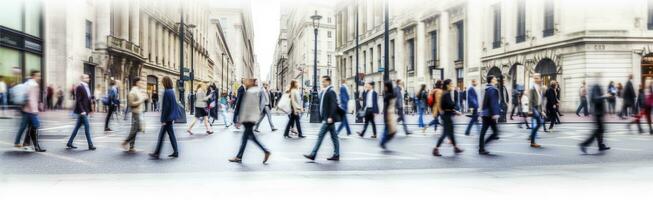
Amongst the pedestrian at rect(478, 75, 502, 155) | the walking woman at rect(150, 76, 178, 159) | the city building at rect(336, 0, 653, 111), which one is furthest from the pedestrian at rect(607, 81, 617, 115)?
the walking woman at rect(150, 76, 178, 159)

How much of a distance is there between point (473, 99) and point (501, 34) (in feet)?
71.5

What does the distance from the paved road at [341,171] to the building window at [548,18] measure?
18826 mm

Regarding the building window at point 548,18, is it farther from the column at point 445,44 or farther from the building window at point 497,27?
the column at point 445,44

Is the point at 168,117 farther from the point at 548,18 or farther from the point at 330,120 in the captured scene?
the point at 548,18

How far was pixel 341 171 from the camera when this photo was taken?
24.3ft

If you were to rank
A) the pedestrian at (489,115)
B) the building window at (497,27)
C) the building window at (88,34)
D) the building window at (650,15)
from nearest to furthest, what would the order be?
the pedestrian at (489,115)
the building window at (650,15)
the building window at (88,34)
the building window at (497,27)

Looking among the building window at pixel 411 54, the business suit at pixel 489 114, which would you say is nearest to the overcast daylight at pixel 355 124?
the business suit at pixel 489 114

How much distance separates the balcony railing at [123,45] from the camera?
3369 cm

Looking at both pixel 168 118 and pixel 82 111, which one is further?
pixel 82 111

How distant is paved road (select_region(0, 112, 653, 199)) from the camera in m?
5.76

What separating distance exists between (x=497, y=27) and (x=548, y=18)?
14.8 ft

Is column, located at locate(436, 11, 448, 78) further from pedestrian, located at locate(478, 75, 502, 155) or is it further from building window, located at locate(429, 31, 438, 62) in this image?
pedestrian, located at locate(478, 75, 502, 155)

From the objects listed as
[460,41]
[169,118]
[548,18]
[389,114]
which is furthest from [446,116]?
[460,41]

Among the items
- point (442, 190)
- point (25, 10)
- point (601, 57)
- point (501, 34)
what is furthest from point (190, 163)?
point (501, 34)
